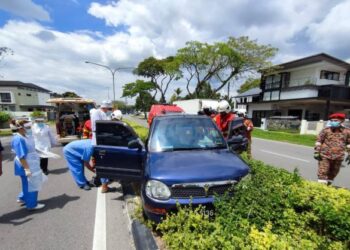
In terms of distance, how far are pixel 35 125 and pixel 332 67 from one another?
29030 millimetres

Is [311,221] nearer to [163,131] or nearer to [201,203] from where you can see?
[201,203]

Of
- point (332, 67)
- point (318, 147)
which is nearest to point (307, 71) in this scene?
point (332, 67)

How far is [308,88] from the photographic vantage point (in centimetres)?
2289

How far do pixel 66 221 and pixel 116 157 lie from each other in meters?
1.38

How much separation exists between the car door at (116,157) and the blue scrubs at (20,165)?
122 centimetres

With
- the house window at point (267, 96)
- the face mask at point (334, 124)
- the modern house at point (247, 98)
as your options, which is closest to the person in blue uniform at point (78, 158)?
the face mask at point (334, 124)

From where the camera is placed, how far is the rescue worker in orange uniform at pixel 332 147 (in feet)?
15.3

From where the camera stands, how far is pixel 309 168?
300 inches

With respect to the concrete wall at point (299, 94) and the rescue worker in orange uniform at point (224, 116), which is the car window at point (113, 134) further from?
the concrete wall at point (299, 94)

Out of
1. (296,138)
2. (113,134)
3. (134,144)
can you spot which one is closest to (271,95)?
(296,138)

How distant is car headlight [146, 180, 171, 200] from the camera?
2848 mm

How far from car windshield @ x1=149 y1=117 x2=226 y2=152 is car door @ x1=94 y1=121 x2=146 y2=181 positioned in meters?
0.44

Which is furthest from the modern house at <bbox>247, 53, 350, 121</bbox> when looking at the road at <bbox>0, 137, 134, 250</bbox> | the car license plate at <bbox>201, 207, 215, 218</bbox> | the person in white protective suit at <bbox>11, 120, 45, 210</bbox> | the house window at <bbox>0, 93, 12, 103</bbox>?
the house window at <bbox>0, 93, 12, 103</bbox>

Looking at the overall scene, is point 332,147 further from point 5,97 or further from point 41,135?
point 5,97
